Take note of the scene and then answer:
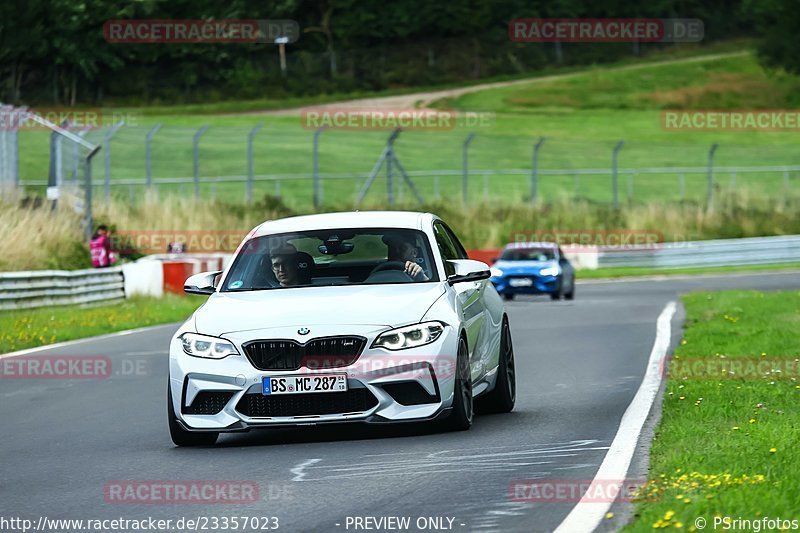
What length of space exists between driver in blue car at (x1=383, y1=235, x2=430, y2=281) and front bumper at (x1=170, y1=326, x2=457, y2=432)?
1.05 metres

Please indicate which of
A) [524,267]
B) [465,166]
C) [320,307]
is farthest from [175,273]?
[320,307]

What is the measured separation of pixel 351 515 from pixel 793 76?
86458mm

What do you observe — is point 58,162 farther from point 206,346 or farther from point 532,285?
point 206,346

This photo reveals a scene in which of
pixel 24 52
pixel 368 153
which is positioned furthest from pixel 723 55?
pixel 24 52

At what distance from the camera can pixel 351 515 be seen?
301 inches

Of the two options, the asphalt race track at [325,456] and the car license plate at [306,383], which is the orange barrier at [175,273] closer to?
the asphalt race track at [325,456]

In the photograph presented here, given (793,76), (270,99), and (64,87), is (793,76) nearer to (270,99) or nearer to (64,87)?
(270,99)

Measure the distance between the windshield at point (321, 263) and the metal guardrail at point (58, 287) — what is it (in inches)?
530

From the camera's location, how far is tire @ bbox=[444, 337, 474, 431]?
1035 cm

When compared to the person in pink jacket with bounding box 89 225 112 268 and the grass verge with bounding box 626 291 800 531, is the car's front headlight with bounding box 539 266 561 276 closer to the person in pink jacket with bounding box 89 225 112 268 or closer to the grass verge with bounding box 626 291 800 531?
the person in pink jacket with bounding box 89 225 112 268

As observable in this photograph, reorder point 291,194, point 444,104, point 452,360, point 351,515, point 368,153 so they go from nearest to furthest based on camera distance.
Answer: point 351,515 < point 452,360 < point 291,194 < point 368,153 < point 444,104

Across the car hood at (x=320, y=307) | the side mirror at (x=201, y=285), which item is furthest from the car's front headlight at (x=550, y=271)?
the car hood at (x=320, y=307)

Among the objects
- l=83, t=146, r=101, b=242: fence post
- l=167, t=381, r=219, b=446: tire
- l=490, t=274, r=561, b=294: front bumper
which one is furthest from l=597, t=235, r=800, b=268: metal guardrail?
l=167, t=381, r=219, b=446: tire

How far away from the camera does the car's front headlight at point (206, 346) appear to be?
1026 cm
